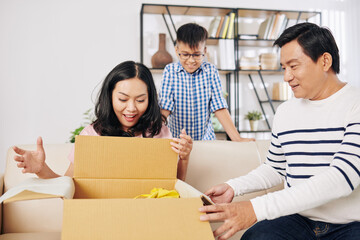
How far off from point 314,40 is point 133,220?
32.1 inches

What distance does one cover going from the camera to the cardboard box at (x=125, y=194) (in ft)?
2.44

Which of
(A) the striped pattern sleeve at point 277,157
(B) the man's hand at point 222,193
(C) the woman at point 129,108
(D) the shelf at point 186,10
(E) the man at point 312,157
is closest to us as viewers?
(E) the man at point 312,157

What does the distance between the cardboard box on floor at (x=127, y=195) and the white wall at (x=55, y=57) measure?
249cm

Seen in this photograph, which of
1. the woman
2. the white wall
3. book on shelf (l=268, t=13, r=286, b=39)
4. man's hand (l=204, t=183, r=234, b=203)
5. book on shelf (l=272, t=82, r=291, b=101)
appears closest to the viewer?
man's hand (l=204, t=183, r=234, b=203)

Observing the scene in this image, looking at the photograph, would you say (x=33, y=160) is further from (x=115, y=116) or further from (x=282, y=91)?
(x=282, y=91)

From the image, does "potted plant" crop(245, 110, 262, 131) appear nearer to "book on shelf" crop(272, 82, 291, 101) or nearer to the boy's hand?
"book on shelf" crop(272, 82, 291, 101)

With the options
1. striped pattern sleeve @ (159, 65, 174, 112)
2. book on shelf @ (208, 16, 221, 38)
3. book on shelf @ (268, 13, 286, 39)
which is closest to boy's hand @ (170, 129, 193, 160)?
striped pattern sleeve @ (159, 65, 174, 112)

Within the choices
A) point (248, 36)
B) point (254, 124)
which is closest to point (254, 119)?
point (254, 124)

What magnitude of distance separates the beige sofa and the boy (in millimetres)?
428

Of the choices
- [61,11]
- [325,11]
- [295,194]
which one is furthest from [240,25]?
[295,194]

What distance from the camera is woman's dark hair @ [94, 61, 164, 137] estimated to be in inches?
58.9

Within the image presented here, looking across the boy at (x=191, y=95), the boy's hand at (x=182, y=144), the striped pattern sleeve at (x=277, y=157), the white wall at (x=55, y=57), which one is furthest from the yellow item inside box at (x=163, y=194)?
the white wall at (x=55, y=57)

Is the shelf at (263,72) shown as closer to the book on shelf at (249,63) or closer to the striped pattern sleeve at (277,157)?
the book on shelf at (249,63)

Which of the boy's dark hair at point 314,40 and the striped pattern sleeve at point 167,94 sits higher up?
the boy's dark hair at point 314,40
